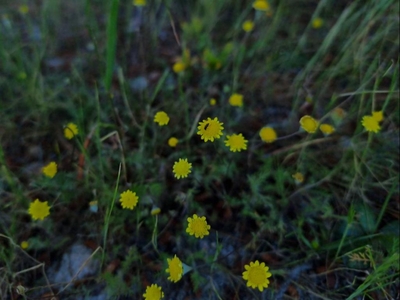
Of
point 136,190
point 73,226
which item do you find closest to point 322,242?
point 136,190

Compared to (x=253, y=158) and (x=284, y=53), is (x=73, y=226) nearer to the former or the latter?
(x=253, y=158)

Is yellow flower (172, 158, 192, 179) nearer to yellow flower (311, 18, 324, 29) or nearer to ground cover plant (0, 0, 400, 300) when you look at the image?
ground cover plant (0, 0, 400, 300)

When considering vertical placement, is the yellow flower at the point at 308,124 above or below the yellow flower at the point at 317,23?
below

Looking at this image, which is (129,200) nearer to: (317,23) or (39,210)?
(39,210)

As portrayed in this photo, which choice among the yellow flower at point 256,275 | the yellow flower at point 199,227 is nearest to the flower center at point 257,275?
the yellow flower at point 256,275

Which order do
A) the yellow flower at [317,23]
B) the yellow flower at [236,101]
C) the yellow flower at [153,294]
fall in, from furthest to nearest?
the yellow flower at [317,23]
the yellow flower at [236,101]
the yellow flower at [153,294]

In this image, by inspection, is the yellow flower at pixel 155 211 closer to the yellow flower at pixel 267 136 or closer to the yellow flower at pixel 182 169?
the yellow flower at pixel 182 169

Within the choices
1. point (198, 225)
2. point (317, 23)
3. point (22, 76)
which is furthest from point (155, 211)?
point (317, 23)

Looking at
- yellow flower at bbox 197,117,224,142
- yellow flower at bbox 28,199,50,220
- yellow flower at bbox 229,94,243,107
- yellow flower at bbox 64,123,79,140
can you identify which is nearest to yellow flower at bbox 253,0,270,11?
yellow flower at bbox 229,94,243,107
